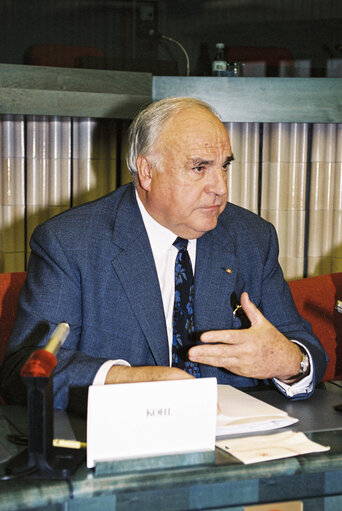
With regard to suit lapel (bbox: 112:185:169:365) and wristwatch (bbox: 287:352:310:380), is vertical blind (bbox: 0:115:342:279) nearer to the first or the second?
suit lapel (bbox: 112:185:169:365)

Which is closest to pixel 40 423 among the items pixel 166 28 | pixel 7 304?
pixel 7 304

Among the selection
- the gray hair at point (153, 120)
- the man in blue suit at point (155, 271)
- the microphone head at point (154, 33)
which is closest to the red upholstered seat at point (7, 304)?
the man in blue suit at point (155, 271)

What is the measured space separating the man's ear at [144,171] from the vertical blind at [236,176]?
1.40 metres

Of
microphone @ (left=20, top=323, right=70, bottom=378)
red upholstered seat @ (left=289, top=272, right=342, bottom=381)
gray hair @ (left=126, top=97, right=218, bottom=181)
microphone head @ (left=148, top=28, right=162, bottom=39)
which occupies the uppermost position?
microphone head @ (left=148, top=28, right=162, bottom=39)

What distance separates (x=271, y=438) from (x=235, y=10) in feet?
12.1

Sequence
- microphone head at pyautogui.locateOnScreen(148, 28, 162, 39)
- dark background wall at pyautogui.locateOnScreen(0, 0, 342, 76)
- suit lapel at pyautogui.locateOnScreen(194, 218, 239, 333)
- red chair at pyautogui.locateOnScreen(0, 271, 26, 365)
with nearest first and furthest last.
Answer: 1. suit lapel at pyautogui.locateOnScreen(194, 218, 239, 333)
2. red chair at pyautogui.locateOnScreen(0, 271, 26, 365)
3. dark background wall at pyautogui.locateOnScreen(0, 0, 342, 76)
4. microphone head at pyautogui.locateOnScreen(148, 28, 162, 39)

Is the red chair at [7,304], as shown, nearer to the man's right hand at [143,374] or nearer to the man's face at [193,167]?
the man's face at [193,167]

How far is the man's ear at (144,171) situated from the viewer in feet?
6.22

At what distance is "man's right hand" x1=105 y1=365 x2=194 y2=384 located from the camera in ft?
4.48

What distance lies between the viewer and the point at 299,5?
4.17m

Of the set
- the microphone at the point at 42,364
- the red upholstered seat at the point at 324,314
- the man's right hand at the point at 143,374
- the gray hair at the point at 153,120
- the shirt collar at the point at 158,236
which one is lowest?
the red upholstered seat at the point at 324,314

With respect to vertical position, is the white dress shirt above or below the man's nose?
below

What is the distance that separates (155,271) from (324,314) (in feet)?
3.41

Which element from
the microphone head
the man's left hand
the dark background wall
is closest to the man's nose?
the man's left hand
